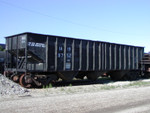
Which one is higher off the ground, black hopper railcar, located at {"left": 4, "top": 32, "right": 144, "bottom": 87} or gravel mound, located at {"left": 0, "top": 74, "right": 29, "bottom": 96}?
black hopper railcar, located at {"left": 4, "top": 32, "right": 144, "bottom": 87}

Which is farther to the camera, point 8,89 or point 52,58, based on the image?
point 52,58

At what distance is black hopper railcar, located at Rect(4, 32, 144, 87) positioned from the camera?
13.1 metres

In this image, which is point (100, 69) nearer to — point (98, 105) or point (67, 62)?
point (67, 62)

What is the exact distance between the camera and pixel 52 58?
1384cm

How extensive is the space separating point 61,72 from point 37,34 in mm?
3231

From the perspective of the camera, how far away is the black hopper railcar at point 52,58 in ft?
42.9

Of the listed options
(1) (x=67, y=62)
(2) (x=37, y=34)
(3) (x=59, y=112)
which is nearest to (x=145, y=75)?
(1) (x=67, y=62)

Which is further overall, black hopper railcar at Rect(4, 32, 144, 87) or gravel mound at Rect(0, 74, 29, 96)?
black hopper railcar at Rect(4, 32, 144, 87)

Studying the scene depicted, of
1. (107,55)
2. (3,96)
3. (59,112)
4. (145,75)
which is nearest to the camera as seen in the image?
(59,112)

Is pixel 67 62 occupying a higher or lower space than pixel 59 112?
higher

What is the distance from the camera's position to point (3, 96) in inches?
358

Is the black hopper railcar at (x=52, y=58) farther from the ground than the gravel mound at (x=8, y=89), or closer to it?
farther from the ground

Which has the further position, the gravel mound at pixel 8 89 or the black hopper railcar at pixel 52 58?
the black hopper railcar at pixel 52 58

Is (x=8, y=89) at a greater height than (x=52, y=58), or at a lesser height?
lesser
